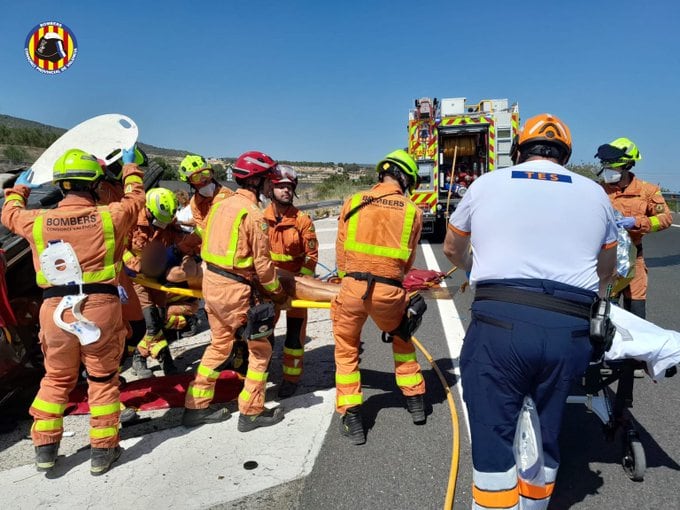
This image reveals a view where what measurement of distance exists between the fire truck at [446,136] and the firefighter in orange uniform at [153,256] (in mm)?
8817

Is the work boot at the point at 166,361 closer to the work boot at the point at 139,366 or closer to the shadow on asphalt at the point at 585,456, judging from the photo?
the work boot at the point at 139,366

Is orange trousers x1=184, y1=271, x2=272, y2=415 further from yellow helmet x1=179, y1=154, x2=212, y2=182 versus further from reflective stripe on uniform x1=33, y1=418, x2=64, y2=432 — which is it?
yellow helmet x1=179, y1=154, x2=212, y2=182

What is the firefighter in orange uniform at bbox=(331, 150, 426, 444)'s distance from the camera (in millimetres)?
3410

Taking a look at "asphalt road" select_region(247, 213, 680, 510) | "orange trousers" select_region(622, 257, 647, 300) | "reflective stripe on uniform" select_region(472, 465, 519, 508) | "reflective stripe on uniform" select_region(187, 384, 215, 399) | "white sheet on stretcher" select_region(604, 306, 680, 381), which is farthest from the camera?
"orange trousers" select_region(622, 257, 647, 300)

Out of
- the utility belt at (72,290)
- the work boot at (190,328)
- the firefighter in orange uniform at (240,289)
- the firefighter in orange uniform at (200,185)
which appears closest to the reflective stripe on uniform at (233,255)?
the firefighter in orange uniform at (240,289)

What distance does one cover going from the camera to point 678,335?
268 centimetres

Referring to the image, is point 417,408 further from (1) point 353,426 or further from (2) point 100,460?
(2) point 100,460

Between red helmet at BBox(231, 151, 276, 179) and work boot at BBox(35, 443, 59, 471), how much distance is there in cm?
224

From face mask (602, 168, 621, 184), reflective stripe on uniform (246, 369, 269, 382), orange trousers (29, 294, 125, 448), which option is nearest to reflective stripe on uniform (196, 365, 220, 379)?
reflective stripe on uniform (246, 369, 269, 382)

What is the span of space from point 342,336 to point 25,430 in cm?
268

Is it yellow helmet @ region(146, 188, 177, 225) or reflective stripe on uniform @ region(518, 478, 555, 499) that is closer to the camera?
reflective stripe on uniform @ region(518, 478, 555, 499)

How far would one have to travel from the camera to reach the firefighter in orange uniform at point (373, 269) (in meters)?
3.41

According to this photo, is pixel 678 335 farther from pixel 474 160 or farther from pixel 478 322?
pixel 474 160

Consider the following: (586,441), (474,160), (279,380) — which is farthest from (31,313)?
(474,160)
